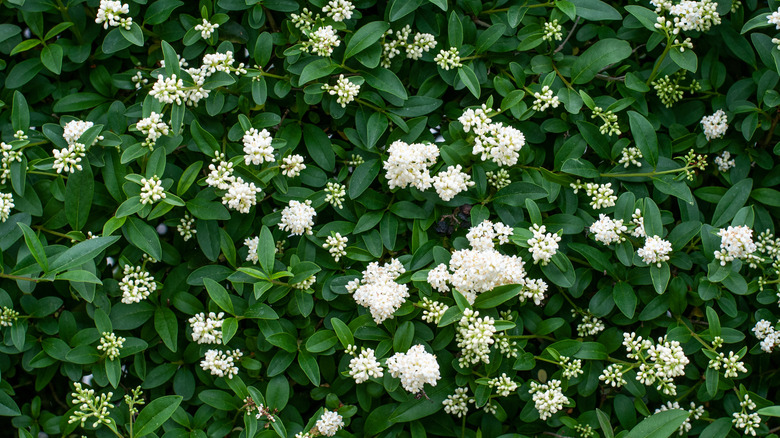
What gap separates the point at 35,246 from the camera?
2.53 meters

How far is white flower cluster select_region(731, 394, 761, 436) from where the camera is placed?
272 cm

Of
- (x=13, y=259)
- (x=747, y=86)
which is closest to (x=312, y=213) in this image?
(x=13, y=259)

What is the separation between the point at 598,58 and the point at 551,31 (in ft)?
0.79

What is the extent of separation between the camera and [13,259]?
2816 millimetres

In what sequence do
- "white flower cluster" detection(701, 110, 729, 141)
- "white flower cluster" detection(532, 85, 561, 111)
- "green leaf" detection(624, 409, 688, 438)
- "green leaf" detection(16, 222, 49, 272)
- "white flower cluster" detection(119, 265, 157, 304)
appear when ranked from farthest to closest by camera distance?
"white flower cluster" detection(701, 110, 729, 141) → "white flower cluster" detection(532, 85, 561, 111) → "white flower cluster" detection(119, 265, 157, 304) → "green leaf" detection(624, 409, 688, 438) → "green leaf" detection(16, 222, 49, 272)

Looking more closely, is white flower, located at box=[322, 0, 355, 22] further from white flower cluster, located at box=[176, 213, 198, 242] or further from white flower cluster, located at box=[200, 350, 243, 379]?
white flower cluster, located at box=[200, 350, 243, 379]

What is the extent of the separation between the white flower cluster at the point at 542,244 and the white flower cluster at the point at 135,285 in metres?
1.54

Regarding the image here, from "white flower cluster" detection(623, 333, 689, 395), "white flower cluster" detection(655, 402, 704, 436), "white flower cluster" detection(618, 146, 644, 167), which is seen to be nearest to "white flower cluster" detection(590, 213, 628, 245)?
"white flower cluster" detection(618, 146, 644, 167)

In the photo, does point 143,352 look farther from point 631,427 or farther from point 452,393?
point 631,427

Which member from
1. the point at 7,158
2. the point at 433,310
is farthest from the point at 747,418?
the point at 7,158

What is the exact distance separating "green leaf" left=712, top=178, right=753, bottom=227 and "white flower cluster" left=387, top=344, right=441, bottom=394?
138 centimetres

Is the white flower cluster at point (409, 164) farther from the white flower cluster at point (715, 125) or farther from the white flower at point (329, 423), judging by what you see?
the white flower cluster at point (715, 125)

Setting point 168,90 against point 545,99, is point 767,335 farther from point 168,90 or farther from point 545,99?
point 168,90

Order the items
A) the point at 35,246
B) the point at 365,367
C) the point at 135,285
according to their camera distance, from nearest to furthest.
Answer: the point at 35,246 < the point at 365,367 < the point at 135,285
